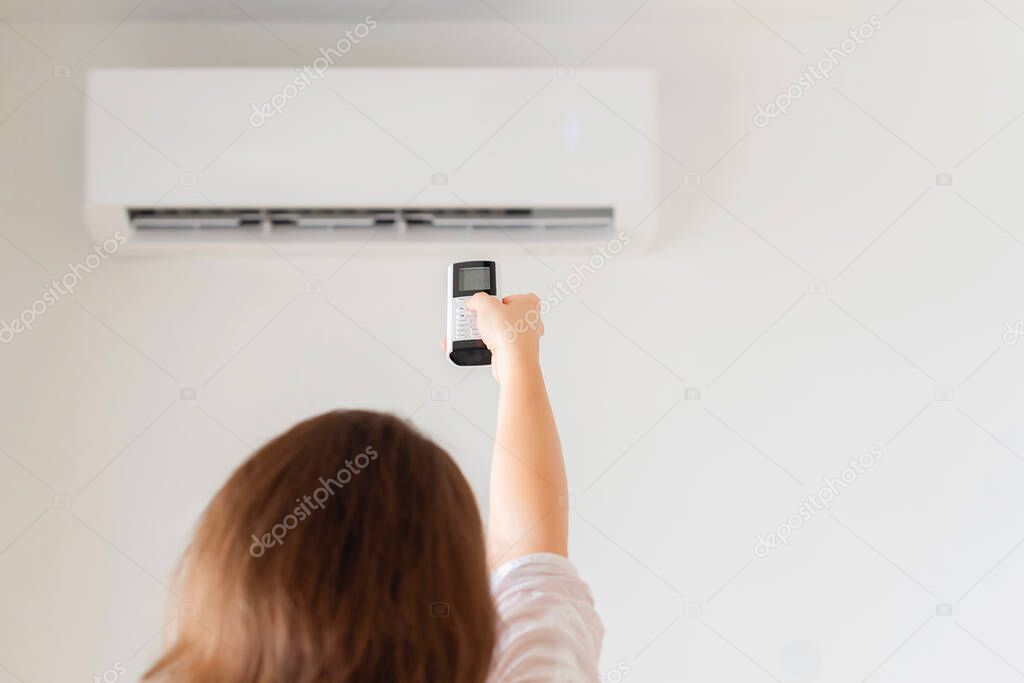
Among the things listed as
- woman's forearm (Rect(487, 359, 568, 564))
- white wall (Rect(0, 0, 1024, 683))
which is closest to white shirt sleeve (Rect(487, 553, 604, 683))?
woman's forearm (Rect(487, 359, 568, 564))

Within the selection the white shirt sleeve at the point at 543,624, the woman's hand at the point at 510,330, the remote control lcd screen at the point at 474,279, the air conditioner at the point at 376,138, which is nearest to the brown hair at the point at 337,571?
the white shirt sleeve at the point at 543,624

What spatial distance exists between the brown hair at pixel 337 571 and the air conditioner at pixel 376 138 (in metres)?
0.95

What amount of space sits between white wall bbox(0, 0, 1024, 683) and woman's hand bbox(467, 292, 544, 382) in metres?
0.71

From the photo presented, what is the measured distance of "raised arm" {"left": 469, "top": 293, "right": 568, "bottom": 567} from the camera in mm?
867

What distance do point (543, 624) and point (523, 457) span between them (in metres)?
0.17

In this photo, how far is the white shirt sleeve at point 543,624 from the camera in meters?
0.75

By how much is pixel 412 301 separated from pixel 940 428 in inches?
38.2

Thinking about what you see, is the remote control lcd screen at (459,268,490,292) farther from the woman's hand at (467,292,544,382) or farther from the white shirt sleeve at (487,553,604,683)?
the white shirt sleeve at (487,553,604,683)

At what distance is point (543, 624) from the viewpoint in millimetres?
778

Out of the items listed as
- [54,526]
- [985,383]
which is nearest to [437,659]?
[54,526]

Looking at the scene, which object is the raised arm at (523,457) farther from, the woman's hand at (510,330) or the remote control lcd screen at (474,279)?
the remote control lcd screen at (474,279)

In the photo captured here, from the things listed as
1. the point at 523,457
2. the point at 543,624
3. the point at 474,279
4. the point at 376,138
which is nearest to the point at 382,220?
the point at 376,138

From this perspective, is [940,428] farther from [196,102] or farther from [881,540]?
[196,102]

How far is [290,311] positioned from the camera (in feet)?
5.82
